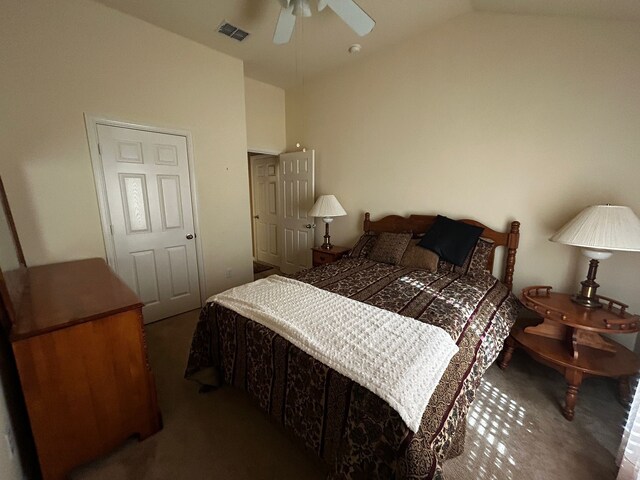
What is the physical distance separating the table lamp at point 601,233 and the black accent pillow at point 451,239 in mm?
646

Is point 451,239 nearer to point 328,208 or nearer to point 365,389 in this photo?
point 328,208

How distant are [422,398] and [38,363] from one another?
65.2 inches

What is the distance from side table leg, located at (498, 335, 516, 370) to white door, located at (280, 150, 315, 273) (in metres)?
2.63

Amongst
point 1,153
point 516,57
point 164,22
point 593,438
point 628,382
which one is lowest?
point 593,438

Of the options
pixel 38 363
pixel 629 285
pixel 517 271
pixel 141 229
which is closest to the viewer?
pixel 38 363

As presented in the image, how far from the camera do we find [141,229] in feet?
8.87

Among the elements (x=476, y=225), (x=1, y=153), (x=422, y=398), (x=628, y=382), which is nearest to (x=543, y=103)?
(x=476, y=225)

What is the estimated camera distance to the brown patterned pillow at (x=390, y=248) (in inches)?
105

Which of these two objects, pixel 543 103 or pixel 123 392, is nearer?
pixel 123 392

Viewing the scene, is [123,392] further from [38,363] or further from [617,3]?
[617,3]

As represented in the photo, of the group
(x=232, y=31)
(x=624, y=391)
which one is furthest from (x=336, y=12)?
(x=624, y=391)

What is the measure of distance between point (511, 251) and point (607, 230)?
2.41ft

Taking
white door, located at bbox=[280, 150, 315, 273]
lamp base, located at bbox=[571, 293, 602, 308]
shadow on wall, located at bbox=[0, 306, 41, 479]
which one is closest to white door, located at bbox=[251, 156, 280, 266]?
white door, located at bbox=[280, 150, 315, 273]

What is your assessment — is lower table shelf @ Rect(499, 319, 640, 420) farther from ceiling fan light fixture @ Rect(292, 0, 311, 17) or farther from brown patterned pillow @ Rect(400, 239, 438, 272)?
ceiling fan light fixture @ Rect(292, 0, 311, 17)
